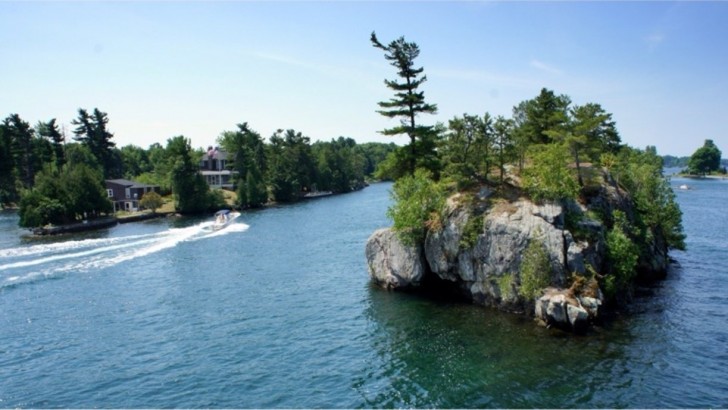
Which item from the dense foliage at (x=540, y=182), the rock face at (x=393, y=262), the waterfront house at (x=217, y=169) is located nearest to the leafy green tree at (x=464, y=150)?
the dense foliage at (x=540, y=182)

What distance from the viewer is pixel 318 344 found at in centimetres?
3080

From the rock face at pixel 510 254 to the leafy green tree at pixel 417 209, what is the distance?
831 millimetres

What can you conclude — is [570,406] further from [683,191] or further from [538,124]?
[683,191]

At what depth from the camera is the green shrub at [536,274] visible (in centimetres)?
3238

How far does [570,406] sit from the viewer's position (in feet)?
73.2

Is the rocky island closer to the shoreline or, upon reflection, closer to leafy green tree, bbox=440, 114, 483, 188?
leafy green tree, bbox=440, 114, 483, 188

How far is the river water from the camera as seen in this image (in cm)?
2422

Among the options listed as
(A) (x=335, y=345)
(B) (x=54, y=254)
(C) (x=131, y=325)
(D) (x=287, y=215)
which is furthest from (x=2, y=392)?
(D) (x=287, y=215)

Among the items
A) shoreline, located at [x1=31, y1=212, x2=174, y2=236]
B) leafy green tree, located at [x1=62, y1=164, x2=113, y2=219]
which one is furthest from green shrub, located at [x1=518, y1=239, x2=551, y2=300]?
leafy green tree, located at [x1=62, y1=164, x2=113, y2=219]

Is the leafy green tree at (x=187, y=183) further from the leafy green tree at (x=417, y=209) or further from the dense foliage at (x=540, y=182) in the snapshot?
the leafy green tree at (x=417, y=209)

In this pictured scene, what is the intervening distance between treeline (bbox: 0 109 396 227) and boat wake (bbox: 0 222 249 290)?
67.7 feet

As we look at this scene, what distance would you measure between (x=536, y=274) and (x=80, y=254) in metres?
56.2

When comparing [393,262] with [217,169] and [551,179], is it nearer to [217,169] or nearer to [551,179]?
[551,179]

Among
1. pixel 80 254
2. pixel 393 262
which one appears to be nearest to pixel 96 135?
pixel 80 254
